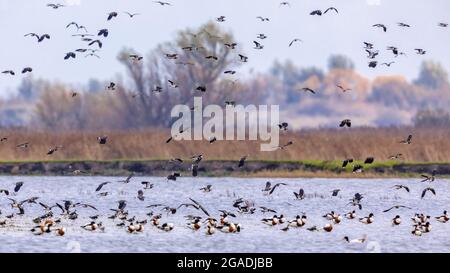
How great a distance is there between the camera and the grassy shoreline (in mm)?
49906

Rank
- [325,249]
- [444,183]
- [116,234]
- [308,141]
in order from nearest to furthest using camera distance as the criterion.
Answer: [325,249]
[116,234]
[444,183]
[308,141]

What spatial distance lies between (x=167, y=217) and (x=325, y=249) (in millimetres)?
7111

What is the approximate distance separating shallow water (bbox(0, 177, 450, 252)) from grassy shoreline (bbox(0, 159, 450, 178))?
1.18 ft

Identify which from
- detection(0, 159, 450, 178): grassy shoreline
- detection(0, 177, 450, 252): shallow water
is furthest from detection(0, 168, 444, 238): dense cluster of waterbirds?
detection(0, 159, 450, 178): grassy shoreline

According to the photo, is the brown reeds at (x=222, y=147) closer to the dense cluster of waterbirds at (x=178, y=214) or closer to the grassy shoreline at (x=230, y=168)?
the grassy shoreline at (x=230, y=168)

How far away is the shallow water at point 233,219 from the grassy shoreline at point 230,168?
36cm

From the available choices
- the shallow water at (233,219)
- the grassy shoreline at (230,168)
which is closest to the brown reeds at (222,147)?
the grassy shoreline at (230,168)

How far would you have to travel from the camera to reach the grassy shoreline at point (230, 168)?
49906 millimetres

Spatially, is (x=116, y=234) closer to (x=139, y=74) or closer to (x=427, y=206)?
(x=427, y=206)

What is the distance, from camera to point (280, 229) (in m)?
32.8

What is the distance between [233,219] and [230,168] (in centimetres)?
1637

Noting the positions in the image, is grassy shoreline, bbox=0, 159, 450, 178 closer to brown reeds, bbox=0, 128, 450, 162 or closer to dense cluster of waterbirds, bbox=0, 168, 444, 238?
brown reeds, bbox=0, 128, 450, 162

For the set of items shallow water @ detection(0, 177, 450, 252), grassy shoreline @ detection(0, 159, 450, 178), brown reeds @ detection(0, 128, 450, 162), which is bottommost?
shallow water @ detection(0, 177, 450, 252)

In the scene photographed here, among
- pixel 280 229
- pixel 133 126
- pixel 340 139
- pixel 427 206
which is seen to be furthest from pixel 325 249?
pixel 133 126
